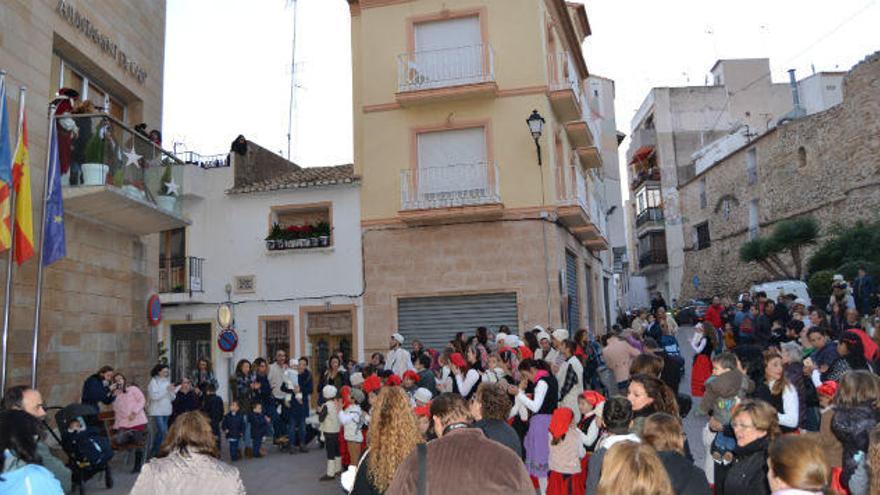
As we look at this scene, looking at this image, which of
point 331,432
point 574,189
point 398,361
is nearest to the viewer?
point 331,432

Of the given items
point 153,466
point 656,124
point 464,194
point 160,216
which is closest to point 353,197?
point 464,194

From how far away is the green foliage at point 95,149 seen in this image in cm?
1009

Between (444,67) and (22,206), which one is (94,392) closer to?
(22,206)

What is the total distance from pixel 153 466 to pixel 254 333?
13964mm

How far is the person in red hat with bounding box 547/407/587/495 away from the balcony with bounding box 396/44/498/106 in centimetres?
1105

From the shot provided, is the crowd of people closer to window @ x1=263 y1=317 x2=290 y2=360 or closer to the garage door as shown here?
the garage door

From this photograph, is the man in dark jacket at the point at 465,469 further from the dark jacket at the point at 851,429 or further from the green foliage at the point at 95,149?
the green foliage at the point at 95,149

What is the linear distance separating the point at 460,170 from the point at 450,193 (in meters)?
0.61

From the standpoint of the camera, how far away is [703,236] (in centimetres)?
3719

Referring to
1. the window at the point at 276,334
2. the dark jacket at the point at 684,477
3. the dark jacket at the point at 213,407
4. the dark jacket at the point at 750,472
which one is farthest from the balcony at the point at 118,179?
the dark jacket at the point at 750,472

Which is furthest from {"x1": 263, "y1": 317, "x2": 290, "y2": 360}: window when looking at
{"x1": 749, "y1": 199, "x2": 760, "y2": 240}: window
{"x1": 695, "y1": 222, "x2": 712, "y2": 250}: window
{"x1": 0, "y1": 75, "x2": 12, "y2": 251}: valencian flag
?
{"x1": 695, "y1": 222, "x2": 712, "y2": 250}: window

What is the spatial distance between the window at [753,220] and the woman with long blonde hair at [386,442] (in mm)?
31162

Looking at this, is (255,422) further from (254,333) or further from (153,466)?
(153,466)

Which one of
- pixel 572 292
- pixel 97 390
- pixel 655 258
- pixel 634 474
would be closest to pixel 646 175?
pixel 655 258
